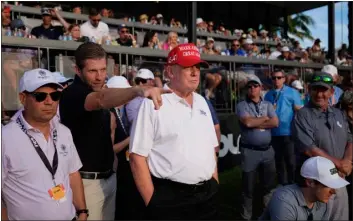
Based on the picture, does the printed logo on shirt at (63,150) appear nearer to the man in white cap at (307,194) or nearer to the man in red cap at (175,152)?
the man in red cap at (175,152)

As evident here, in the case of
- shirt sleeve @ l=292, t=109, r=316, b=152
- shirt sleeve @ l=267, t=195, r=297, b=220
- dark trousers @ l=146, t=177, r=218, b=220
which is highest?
shirt sleeve @ l=292, t=109, r=316, b=152

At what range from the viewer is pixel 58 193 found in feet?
7.73

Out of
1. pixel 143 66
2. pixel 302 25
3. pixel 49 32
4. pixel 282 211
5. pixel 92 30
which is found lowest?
pixel 282 211

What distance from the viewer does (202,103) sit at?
291cm

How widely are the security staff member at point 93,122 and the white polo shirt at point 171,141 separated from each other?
339mm

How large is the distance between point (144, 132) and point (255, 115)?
119 inches

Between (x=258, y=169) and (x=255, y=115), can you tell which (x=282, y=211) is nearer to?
(x=258, y=169)

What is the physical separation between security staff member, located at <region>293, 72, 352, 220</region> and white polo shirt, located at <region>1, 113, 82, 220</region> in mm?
2506

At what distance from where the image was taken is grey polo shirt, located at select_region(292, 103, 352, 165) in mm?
3799

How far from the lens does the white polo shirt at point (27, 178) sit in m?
2.22

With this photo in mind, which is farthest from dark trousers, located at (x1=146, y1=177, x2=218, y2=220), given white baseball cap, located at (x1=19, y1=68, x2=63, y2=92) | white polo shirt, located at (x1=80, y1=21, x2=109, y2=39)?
white polo shirt, located at (x1=80, y1=21, x2=109, y2=39)

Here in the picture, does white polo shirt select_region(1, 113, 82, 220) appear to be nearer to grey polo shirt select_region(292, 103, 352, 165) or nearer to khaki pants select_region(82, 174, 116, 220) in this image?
khaki pants select_region(82, 174, 116, 220)

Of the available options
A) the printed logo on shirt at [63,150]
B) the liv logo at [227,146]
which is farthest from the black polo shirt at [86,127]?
the liv logo at [227,146]

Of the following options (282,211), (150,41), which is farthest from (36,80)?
(150,41)
